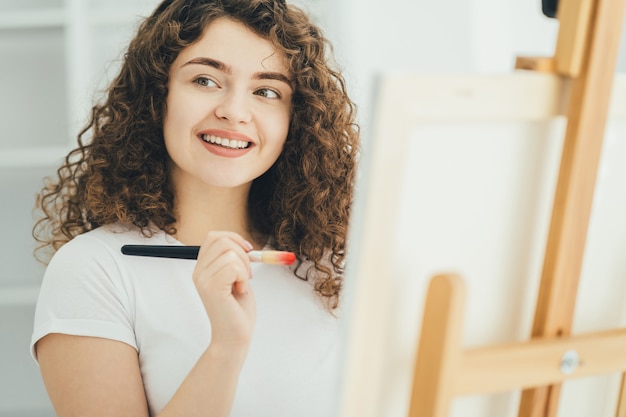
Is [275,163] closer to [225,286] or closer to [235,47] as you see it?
[235,47]

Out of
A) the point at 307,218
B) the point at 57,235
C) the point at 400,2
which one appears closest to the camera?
the point at 307,218

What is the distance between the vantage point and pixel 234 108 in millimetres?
1136

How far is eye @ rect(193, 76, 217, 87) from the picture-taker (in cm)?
116

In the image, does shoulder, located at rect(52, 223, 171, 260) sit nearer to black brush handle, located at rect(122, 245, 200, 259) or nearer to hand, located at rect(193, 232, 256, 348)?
black brush handle, located at rect(122, 245, 200, 259)

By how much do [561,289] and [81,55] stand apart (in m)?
1.52

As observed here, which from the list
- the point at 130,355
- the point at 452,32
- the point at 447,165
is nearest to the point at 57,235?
the point at 130,355

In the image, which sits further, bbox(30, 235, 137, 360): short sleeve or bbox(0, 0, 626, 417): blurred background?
bbox(0, 0, 626, 417): blurred background

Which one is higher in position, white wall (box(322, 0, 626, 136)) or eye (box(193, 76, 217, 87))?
white wall (box(322, 0, 626, 136))

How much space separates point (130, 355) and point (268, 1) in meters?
0.58

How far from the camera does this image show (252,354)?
1.21m

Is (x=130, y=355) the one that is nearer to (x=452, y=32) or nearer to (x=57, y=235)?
(x=57, y=235)

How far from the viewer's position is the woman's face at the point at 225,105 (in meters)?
1.15

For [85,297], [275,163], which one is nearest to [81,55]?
[275,163]

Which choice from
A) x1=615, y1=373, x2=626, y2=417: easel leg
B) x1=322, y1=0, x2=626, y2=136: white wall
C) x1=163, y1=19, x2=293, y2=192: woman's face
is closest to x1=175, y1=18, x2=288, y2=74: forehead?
x1=163, y1=19, x2=293, y2=192: woman's face
